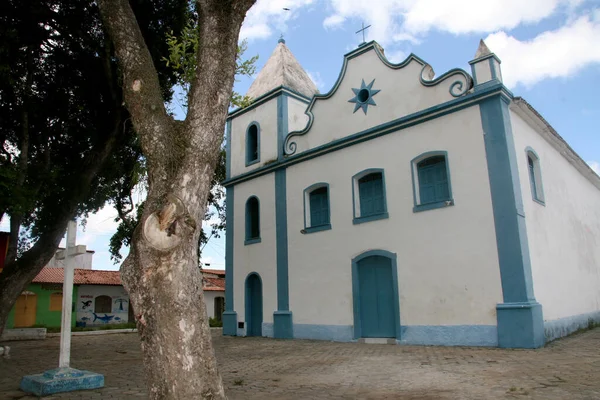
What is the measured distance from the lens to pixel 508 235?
873 cm

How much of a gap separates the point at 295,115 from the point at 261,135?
4.30 ft

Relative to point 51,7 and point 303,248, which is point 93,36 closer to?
point 51,7

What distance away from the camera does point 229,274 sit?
14875mm

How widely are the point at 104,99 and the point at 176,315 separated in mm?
8993

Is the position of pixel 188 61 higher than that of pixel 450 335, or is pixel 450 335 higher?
pixel 188 61

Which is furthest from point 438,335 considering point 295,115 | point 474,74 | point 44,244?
point 44,244

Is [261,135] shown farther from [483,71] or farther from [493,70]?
[493,70]

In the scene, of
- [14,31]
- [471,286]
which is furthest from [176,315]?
[14,31]

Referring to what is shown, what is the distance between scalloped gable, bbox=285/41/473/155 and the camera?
10.4 m

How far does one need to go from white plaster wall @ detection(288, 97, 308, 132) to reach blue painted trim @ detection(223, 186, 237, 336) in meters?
3.16

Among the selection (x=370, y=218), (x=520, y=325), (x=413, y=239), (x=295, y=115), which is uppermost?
(x=295, y=115)

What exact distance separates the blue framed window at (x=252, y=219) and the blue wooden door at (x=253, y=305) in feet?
4.30

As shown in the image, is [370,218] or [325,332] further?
[325,332]

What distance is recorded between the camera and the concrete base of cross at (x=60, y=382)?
17.8 ft
